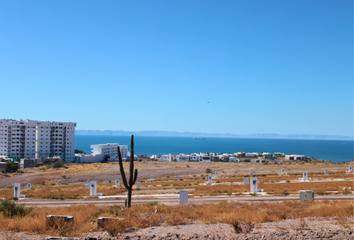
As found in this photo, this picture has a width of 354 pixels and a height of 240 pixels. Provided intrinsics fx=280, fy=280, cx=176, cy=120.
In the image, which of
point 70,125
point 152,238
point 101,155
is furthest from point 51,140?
point 152,238

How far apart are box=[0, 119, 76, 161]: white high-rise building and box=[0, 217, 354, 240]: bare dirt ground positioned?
4029 inches

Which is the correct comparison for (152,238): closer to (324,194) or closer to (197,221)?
(197,221)

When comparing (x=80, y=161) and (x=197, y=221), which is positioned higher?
(x=197, y=221)

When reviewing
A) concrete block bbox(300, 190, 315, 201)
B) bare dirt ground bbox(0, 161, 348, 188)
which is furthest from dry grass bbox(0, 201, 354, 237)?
bare dirt ground bbox(0, 161, 348, 188)

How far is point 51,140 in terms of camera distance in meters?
106

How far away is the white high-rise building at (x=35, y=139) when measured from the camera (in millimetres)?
101250

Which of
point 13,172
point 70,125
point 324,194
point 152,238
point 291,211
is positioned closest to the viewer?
point 152,238

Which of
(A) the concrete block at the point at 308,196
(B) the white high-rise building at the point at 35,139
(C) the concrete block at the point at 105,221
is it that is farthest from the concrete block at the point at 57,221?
(B) the white high-rise building at the point at 35,139

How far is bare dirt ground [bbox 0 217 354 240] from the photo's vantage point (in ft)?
30.3

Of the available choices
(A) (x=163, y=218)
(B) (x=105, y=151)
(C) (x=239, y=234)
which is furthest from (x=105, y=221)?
(B) (x=105, y=151)

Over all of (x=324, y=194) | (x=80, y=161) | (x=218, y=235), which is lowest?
(x=80, y=161)

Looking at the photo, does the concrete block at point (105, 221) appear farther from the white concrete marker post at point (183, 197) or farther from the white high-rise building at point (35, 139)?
the white high-rise building at point (35, 139)

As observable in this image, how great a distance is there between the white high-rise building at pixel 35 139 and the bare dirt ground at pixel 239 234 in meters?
102

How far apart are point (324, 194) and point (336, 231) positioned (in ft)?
50.4
